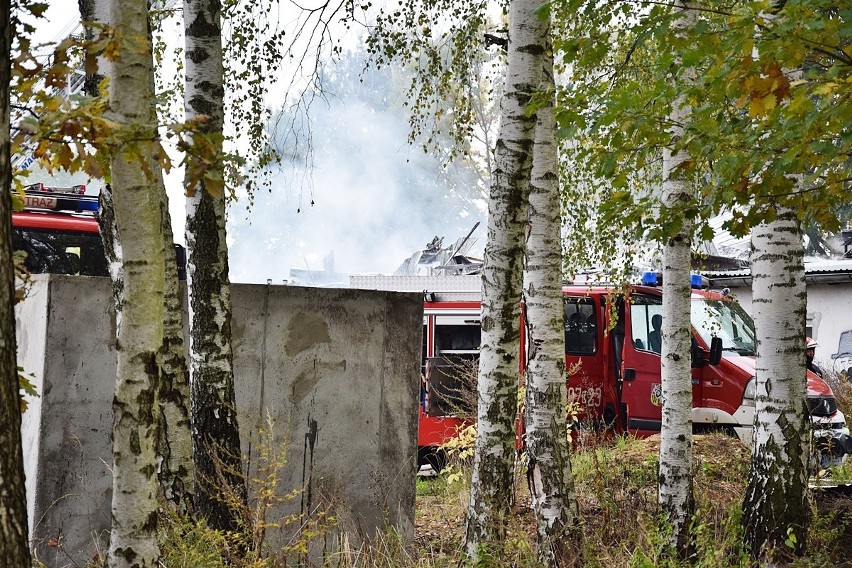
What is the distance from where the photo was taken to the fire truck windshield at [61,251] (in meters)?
10.9

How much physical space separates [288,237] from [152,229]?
5080cm

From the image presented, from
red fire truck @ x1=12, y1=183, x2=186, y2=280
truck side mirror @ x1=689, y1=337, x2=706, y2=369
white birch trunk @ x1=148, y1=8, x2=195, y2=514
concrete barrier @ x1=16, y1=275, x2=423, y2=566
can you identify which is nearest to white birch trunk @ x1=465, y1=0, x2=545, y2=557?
concrete barrier @ x1=16, y1=275, x2=423, y2=566

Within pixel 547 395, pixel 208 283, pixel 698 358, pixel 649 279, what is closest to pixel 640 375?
pixel 698 358

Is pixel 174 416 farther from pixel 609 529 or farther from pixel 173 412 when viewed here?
pixel 609 529

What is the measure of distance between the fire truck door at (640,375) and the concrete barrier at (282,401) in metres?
4.80

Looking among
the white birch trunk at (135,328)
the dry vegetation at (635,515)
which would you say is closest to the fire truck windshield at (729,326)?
the dry vegetation at (635,515)

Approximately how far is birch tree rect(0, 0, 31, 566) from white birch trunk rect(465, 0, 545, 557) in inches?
143

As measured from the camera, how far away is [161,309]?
151 inches

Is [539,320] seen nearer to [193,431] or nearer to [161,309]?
[193,431]

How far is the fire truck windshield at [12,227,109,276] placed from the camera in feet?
35.6

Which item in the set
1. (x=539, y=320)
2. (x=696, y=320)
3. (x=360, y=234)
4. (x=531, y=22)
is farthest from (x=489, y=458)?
(x=360, y=234)

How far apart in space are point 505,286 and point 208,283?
1.74 m

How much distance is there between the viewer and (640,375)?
11258 mm

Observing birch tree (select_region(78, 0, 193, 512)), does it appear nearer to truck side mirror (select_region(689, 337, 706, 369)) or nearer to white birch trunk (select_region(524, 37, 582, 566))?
white birch trunk (select_region(524, 37, 582, 566))
